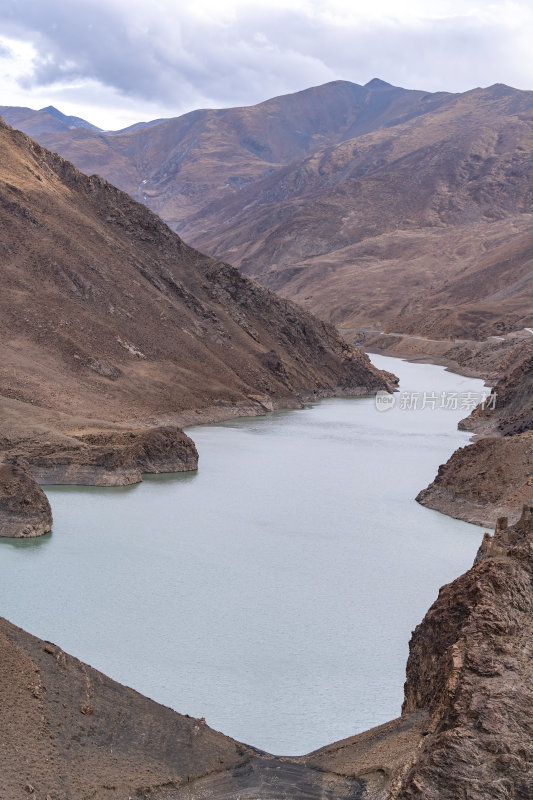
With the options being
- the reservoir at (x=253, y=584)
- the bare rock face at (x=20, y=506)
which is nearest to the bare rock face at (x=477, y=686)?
the reservoir at (x=253, y=584)

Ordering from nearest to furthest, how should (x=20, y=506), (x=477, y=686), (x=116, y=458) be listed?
→ (x=477, y=686), (x=20, y=506), (x=116, y=458)

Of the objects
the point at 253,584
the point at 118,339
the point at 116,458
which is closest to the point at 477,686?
the point at 253,584

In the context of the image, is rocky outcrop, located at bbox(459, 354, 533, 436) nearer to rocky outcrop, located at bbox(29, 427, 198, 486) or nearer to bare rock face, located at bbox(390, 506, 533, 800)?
rocky outcrop, located at bbox(29, 427, 198, 486)

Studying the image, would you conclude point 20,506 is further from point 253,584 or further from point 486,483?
point 486,483

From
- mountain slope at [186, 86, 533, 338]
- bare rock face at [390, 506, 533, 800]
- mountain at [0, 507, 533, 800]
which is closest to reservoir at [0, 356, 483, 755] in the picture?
mountain at [0, 507, 533, 800]

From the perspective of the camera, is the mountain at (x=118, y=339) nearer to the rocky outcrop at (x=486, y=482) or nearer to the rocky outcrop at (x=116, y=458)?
the rocky outcrop at (x=116, y=458)
